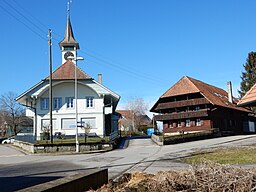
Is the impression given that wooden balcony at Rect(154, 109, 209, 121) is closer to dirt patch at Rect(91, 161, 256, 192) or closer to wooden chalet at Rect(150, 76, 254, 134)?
wooden chalet at Rect(150, 76, 254, 134)

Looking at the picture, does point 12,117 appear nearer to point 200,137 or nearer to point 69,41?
point 69,41

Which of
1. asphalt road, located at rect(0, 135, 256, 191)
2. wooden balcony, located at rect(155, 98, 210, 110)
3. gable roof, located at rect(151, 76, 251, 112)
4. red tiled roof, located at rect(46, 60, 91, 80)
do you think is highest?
red tiled roof, located at rect(46, 60, 91, 80)

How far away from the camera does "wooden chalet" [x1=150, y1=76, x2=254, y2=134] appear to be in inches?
1866

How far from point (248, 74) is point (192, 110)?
67.0 ft

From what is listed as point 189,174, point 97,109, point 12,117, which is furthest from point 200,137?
point 12,117

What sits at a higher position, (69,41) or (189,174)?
(69,41)

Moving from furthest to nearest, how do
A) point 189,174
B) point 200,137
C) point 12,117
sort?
point 12,117, point 200,137, point 189,174

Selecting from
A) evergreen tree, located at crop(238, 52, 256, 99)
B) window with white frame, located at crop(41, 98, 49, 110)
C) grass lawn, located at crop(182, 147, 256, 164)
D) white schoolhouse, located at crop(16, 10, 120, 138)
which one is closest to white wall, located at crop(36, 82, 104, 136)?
white schoolhouse, located at crop(16, 10, 120, 138)

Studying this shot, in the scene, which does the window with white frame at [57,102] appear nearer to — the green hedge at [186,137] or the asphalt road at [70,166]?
the green hedge at [186,137]

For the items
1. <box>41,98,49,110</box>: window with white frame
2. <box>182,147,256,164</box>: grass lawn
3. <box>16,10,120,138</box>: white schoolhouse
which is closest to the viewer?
<box>182,147,256,164</box>: grass lawn

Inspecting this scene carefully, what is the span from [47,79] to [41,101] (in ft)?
11.3

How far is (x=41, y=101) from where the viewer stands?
45.6 meters

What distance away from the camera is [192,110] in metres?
49.5

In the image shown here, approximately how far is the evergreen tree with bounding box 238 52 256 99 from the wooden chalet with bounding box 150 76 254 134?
9.61 metres
